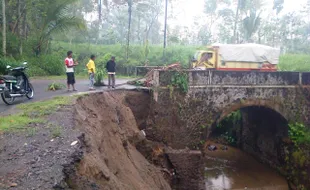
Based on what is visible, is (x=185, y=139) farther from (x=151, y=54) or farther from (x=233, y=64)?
(x=151, y=54)

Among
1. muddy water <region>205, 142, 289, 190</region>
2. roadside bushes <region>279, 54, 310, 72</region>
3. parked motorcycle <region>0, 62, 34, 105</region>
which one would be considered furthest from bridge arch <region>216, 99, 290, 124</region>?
roadside bushes <region>279, 54, 310, 72</region>

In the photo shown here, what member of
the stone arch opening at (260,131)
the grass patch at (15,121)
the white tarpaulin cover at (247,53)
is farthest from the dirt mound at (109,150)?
the white tarpaulin cover at (247,53)

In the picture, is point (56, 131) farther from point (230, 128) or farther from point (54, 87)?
point (230, 128)

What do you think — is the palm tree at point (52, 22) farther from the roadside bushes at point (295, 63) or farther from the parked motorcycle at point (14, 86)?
the roadside bushes at point (295, 63)

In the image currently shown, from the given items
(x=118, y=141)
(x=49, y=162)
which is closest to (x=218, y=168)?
(x=118, y=141)

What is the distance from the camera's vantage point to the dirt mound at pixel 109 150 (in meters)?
4.44

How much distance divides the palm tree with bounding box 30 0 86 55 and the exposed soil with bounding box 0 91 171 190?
837 centimetres

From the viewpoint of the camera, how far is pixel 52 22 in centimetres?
1642

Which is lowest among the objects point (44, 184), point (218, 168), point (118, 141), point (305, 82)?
point (218, 168)

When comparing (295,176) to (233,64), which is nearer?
(295,176)

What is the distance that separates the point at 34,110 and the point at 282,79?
35.1 feet

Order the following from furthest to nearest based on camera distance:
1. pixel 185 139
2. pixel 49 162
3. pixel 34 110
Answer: pixel 185 139 < pixel 34 110 < pixel 49 162

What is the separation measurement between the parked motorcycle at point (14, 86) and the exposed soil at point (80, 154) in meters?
1.87

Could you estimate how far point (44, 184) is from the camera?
360cm
